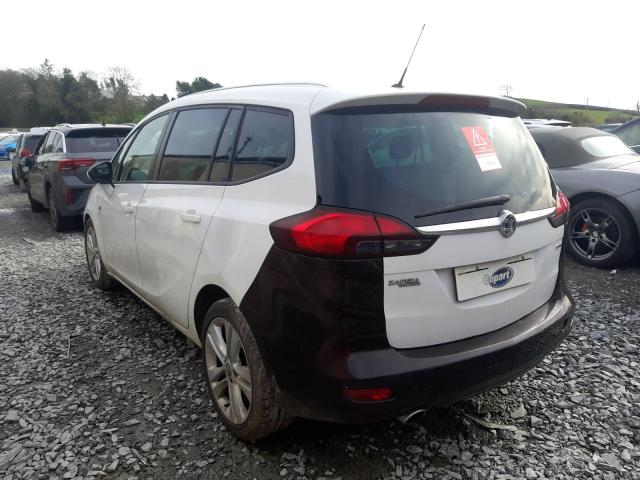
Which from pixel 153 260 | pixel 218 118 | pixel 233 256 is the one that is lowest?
pixel 153 260

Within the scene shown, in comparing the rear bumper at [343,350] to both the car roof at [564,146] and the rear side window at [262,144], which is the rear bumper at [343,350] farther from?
the car roof at [564,146]

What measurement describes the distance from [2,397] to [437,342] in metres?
2.61

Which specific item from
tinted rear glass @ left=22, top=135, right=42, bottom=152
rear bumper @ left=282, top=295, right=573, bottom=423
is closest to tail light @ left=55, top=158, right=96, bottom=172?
rear bumper @ left=282, top=295, right=573, bottom=423

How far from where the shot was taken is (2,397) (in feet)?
9.96

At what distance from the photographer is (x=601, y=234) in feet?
17.6

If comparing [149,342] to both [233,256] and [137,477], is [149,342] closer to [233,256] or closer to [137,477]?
[137,477]

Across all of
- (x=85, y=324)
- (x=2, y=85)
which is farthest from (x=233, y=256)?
(x=2, y=85)

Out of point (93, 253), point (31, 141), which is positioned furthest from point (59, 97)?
point (93, 253)

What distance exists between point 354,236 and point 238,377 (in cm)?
102

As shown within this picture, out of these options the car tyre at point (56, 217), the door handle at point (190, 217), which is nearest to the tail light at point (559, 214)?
the door handle at point (190, 217)

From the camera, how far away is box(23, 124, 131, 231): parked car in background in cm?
764

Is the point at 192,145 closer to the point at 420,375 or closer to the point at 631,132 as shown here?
the point at 420,375

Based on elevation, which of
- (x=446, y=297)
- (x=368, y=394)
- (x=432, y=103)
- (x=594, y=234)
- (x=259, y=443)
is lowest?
(x=259, y=443)

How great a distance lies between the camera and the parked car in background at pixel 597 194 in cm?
519
